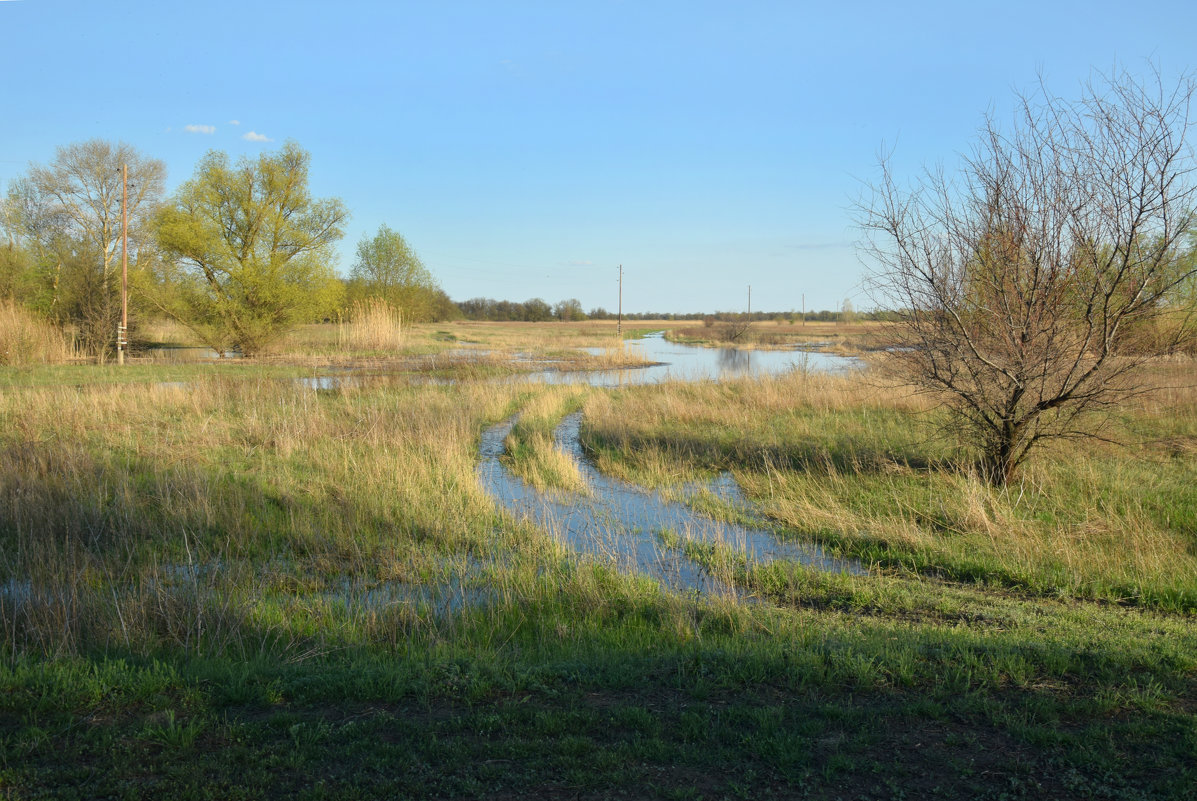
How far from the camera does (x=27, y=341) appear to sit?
80.5 feet

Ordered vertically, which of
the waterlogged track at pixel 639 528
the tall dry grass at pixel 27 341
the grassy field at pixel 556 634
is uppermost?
the tall dry grass at pixel 27 341

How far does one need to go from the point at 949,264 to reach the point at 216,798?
32.7 feet

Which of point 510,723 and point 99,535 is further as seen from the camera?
point 99,535

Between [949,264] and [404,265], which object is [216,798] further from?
[404,265]

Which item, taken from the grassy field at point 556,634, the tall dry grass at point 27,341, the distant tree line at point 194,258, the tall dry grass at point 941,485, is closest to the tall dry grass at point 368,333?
the distant tree line at point 194,258

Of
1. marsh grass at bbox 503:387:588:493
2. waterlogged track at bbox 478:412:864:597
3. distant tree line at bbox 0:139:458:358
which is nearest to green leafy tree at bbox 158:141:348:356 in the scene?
distant tree line at bbox 0:139:458:358

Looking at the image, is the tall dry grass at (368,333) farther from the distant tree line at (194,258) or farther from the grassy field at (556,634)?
the grassy field at (556,634)

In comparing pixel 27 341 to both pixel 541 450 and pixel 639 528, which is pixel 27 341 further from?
pixel 639 528

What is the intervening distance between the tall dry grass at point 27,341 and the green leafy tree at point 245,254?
597 centimetres

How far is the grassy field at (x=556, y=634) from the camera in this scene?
3455 millimetres

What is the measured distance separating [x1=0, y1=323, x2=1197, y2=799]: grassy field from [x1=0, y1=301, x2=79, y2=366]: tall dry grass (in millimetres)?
14550

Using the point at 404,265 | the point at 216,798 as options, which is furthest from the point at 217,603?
the point at 404,265

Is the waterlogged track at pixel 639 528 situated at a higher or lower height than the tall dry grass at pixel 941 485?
lower

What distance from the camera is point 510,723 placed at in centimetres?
389
